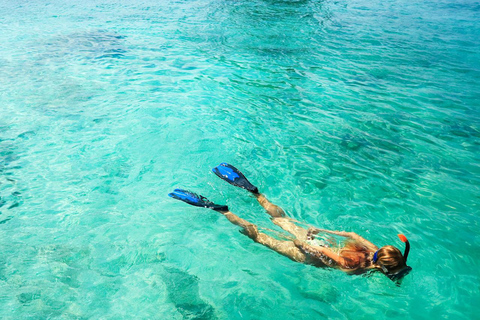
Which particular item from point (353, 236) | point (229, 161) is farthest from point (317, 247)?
point (229, 161)

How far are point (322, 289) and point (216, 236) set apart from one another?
167cm

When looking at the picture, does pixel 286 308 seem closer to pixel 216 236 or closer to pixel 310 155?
pixel 216 236

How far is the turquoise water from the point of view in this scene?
437cm

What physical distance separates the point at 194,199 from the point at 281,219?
1.38 meters

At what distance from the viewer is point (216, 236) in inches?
207

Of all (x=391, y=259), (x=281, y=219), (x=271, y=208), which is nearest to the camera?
(x=391, y=259)

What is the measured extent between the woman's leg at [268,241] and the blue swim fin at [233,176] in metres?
0.67

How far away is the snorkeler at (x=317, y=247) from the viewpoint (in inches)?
162

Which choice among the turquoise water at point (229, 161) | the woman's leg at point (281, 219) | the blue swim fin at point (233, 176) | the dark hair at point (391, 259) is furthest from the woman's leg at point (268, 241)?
the dark hair at point (391, 259)

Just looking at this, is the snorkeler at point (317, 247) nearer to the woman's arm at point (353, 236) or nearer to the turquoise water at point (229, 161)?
the woman's arm at point (353, 236)

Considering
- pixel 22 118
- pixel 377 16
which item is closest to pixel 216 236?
pixel 22 118

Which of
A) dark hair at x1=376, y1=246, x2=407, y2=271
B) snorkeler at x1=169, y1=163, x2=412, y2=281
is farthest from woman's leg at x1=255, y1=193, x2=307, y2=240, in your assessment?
dark hair at x1=376, y1=246, x2=407, y2=271

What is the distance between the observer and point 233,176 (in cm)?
604

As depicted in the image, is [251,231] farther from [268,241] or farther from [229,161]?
[229,161]
